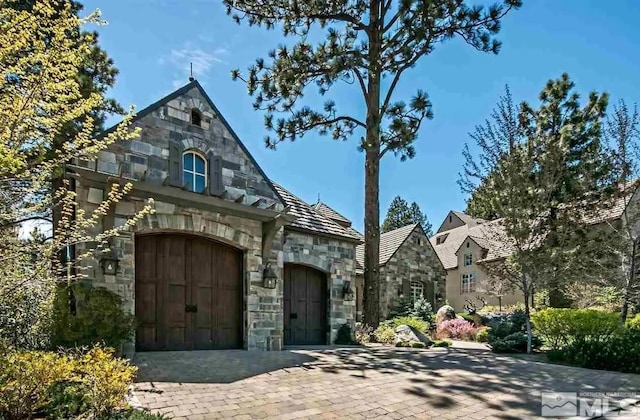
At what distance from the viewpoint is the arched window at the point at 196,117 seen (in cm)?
995

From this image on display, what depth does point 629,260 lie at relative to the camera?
36.4 feet

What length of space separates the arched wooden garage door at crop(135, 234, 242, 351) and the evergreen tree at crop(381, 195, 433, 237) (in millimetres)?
47675

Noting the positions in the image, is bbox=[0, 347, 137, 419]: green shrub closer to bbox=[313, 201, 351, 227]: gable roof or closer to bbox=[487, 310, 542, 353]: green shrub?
bbox=[487, 310, 542, 353]: green shrub

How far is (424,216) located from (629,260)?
49.3 meters

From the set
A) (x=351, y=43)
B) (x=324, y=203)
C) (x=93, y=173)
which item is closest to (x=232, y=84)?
(x=351, y=43)

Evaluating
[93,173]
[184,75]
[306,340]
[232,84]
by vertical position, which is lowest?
[306,340]

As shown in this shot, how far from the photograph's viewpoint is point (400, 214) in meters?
57.7

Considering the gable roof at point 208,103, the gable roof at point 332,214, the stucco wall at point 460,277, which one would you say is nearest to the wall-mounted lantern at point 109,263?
the gable roof at point 208,103

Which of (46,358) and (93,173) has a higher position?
(93,173)

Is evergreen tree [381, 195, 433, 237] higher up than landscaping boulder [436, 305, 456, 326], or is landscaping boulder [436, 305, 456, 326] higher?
evergreen tree [381, 195, 433, 237]

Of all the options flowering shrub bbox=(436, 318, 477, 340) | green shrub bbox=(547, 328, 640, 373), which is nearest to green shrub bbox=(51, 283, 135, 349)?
green shrub bbox=(547, 328, 640, 373)

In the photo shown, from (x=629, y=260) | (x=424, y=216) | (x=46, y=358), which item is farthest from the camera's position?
(x=424, y=216)

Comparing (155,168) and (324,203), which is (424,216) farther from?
(155,168)

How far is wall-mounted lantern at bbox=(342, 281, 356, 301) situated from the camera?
13336 mm
